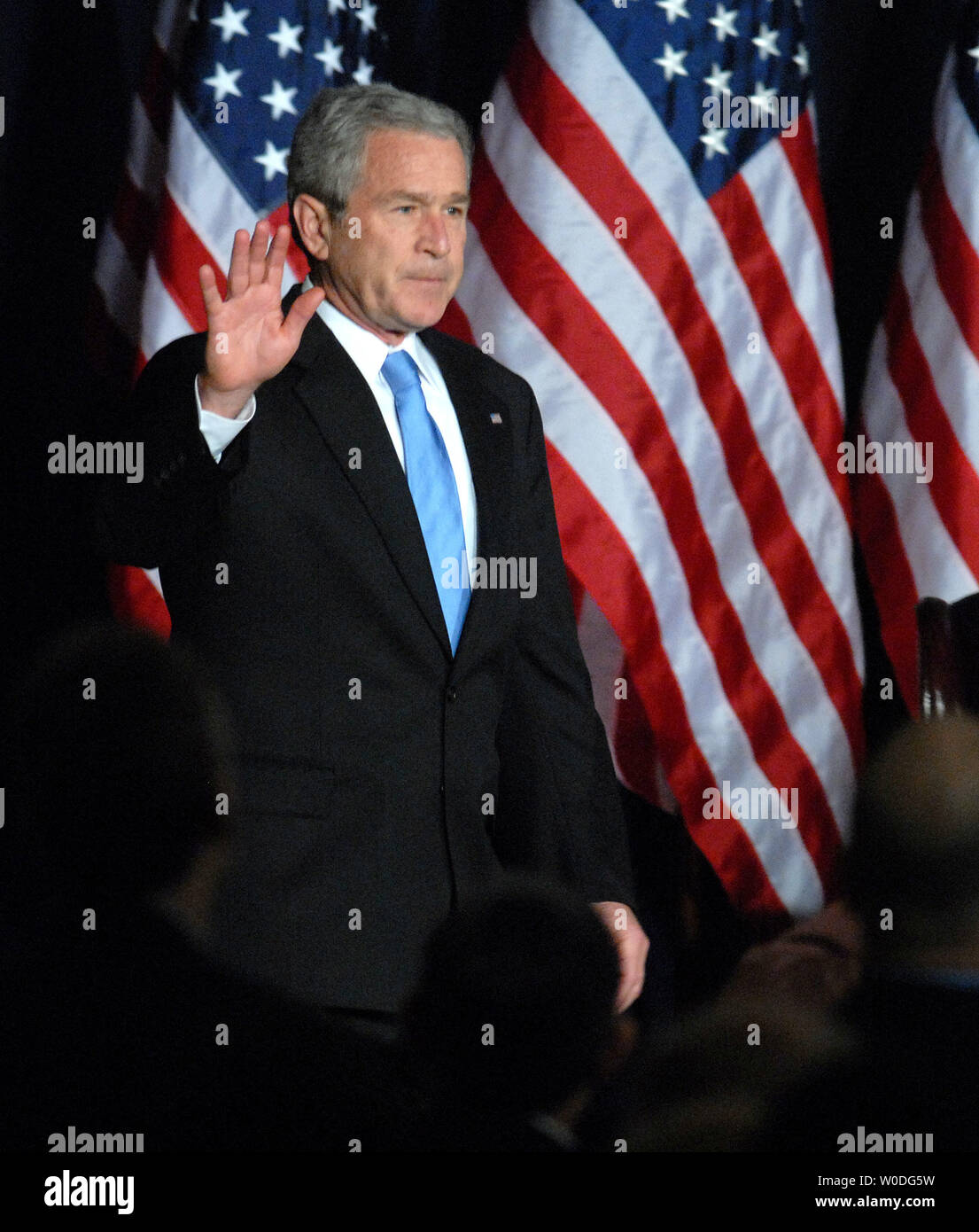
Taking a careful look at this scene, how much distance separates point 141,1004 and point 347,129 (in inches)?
70.8

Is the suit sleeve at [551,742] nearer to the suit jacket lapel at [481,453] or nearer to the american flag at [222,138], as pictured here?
the suit jacket lapel at [481,453]

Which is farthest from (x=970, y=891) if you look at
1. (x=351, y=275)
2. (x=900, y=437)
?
(x=900, y=437)

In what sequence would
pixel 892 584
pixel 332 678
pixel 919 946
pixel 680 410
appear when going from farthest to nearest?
pixel 892 584 → pixel 680 410 → pixel 332 678 → pixel 919 946

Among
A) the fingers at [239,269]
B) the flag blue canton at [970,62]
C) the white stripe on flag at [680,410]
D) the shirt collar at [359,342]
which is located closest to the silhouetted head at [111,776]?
the fingers at [239,269]

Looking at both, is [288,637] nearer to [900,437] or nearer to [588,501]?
[588,501]

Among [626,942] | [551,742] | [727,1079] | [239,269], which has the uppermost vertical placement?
[239,269]

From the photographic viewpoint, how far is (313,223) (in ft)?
8.66

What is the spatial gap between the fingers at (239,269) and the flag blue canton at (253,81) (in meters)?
1.23

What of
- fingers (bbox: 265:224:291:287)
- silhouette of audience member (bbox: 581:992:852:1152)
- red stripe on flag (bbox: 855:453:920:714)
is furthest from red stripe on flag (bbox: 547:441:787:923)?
silhouette of audience member (bbox: 581:992:852:1152)

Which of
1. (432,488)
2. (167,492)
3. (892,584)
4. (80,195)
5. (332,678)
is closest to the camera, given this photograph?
(167,492)

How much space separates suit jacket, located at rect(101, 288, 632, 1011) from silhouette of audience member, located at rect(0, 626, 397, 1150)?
3.76ft

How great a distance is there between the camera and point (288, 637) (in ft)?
7.92

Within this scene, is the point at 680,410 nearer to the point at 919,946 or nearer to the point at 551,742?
the point at 551,742

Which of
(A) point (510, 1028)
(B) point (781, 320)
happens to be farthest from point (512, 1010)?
(B) point (781, 320)
